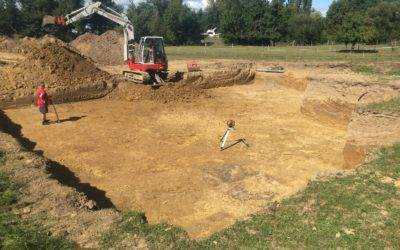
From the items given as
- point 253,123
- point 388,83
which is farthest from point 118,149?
point 388,83

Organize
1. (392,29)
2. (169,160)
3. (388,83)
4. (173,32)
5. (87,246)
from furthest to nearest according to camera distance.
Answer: (173,32), (392,29), (388,83), (169,160), (87,246)

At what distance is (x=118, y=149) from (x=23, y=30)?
165 feet

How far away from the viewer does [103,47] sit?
34.4 m

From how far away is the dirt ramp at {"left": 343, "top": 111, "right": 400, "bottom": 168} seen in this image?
12008 millimetres

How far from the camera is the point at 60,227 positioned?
757 centimetres

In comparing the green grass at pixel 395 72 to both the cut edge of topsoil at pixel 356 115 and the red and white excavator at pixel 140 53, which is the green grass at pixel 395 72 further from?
the red and white excavator at pixel 140 53

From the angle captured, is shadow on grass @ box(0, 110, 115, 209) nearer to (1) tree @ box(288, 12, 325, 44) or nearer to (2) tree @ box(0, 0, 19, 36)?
(1) tree @ box(288, 12, 325, 44)

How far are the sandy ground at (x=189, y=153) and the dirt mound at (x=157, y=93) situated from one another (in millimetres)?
671

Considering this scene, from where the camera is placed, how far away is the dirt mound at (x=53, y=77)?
19.8 metres

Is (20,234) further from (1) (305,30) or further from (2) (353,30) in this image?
(1) (305,30)

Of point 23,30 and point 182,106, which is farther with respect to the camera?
point 23,30

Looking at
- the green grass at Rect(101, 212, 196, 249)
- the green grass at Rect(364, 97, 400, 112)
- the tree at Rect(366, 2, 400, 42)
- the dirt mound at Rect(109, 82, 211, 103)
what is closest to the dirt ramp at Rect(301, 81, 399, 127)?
the green grass at Rect(364, 97, 400, 112)

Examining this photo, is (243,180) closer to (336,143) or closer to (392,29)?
(336,143)

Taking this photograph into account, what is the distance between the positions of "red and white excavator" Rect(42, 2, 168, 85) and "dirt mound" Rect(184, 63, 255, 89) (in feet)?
6.90
